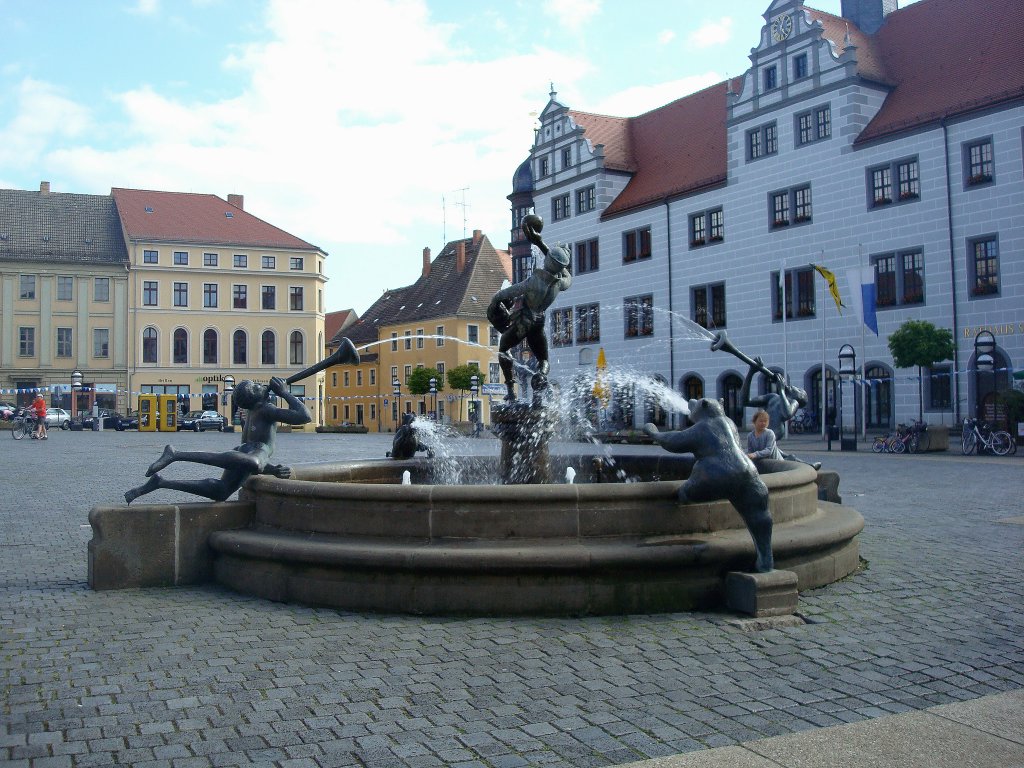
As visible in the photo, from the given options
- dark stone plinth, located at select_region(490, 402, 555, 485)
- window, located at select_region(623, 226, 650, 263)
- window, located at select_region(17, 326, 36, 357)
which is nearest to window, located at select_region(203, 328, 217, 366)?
window, located at select_region(17, 326, 36, 357)

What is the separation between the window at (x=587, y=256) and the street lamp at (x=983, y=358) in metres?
22.2

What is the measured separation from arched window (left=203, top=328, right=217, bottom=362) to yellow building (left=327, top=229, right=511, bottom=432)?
41.4ft

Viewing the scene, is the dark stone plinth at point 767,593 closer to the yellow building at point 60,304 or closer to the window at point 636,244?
the window at point 636,244

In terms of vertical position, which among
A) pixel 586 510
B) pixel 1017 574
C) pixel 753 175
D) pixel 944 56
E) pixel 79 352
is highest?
pixel 944 56

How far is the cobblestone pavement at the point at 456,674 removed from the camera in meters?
4.28

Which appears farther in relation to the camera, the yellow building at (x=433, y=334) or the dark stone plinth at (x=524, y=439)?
the yellow building at (x=433, y=334)

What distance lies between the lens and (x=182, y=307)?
246ft

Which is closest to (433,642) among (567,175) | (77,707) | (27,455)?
(77,707)

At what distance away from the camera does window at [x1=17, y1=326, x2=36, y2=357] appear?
7075 cm

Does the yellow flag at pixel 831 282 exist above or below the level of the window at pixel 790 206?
below

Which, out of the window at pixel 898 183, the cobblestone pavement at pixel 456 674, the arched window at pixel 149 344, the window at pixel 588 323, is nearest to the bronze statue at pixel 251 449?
the cobblestone pavement at pixel 456 674

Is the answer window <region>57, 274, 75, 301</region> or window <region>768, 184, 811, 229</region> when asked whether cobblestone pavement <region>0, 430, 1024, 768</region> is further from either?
window <region>57, 274, 75, 301</region>

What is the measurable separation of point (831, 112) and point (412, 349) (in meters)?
49.4

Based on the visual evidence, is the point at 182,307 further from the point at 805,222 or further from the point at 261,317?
the point at 805,222
